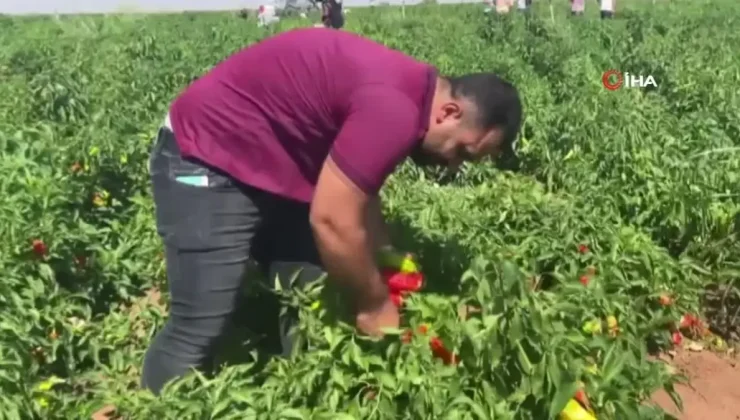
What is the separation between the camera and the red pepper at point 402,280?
278cm

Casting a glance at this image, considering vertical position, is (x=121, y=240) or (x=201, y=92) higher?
(x=201, y=92)

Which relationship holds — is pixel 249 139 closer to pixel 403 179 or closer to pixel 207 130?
pixel 207 130

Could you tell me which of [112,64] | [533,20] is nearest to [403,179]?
[112,64]

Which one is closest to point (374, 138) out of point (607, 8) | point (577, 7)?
point (607, 8)

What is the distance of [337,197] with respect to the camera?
2297 millimetres

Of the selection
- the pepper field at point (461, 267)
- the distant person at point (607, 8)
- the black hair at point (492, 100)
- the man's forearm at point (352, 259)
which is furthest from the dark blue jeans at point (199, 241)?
the distant person at point (607, 8)

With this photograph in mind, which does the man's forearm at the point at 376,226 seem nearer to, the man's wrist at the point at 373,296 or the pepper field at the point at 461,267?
the man's wrist at the point at 373,296

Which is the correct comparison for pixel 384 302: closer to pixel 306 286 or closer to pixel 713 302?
pixel 306 286

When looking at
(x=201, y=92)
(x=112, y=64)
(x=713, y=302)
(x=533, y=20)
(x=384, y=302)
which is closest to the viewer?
(x=384, y=302)

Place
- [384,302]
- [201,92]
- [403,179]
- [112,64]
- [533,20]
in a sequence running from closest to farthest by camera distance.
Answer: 1. [384,302]
2. [201,92]
3. [403,179]
4. [112,64]
5. [533,20]

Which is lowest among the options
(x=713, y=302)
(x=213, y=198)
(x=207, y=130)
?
(x=713, y=302)

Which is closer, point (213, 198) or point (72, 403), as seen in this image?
point (213, 198)

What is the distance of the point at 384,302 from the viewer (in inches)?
99.3

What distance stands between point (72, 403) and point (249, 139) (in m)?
1.09
